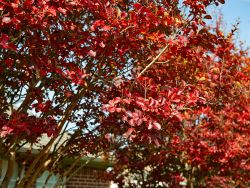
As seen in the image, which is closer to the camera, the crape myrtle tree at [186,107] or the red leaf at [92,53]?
the red leaf at [92,53]

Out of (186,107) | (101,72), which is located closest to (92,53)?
(101,72)

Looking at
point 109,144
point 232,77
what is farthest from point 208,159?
point 109,144

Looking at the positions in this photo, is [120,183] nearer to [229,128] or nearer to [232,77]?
[229,128]

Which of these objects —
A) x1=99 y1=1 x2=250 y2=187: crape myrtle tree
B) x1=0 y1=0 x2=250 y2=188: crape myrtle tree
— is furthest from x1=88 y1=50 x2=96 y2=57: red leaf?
x1=99 y1=1 x2=250 y2=187: crape myrtle tree

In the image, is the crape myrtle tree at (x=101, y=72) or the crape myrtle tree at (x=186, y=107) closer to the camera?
the crape myrtle tree at (x=101, y=72)

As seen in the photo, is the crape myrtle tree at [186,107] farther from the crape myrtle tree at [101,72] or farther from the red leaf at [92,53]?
the red leaf at [92,53]

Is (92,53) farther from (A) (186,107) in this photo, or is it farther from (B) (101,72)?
(A) (186,107)

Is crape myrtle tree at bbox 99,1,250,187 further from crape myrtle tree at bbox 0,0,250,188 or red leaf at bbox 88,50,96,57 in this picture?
red leaf at bbox 88,50,96,57

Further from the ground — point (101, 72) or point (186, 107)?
point (101, 72)

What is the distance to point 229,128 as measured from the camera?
12.4 m

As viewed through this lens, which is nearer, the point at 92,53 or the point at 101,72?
the point at 92,53

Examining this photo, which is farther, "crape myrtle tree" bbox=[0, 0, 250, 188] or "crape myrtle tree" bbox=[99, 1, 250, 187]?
"crape myrtle tree" bbox=[99, 1, 250, 187]

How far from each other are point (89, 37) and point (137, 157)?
23.3ft

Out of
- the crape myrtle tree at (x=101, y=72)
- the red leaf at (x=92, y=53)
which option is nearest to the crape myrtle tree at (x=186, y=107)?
the crape myrtle tree at (x=101, y=72)
